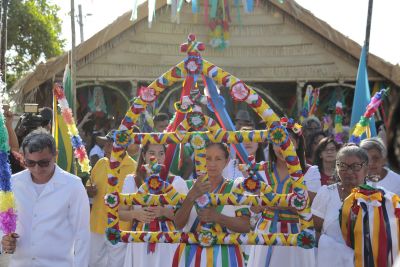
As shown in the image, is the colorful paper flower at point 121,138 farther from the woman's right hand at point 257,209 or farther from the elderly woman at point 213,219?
the woman's right hand at point 257,209

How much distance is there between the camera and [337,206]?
5809 millimetres

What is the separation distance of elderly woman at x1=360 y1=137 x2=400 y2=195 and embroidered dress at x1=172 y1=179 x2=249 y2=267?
1.72 meters

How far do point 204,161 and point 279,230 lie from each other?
3.91ft

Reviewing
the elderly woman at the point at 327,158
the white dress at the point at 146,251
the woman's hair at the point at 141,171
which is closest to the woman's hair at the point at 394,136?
the white dress at the point at 146,251

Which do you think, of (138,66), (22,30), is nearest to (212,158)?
(138,66)

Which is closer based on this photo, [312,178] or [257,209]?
[257,209]

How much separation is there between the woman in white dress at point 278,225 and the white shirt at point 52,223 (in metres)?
1.50

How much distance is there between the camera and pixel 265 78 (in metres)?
16.0

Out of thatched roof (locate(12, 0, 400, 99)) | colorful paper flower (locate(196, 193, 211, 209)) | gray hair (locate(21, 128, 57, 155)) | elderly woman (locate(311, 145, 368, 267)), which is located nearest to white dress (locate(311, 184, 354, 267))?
elderly woman (locate(311, 145, 368, 267))

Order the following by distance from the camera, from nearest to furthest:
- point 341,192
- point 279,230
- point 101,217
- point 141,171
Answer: point 341,192 < point 279,230 < point 141,171 < point 101,217

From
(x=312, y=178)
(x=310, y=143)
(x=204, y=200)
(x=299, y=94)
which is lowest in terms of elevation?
(x=204, y=200)

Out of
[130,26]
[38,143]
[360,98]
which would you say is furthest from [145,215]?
[130,26]

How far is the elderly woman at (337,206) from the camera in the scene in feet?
17.8

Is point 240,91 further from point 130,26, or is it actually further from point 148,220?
point 130,26
